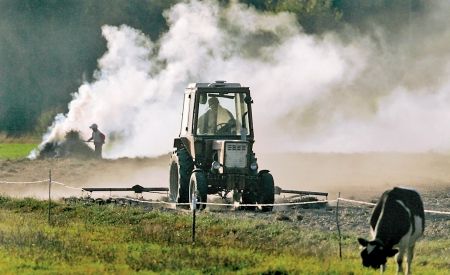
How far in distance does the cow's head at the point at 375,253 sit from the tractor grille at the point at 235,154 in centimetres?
1179

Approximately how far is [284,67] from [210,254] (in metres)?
43.9

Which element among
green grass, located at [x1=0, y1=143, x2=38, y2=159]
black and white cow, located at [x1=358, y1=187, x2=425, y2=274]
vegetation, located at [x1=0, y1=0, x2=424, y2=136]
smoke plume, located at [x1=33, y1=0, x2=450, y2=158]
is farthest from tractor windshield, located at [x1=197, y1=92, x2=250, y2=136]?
vegetation, located at [x1=0, y1=0, x2=424, y2=136]

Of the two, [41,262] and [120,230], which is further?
[120,230]

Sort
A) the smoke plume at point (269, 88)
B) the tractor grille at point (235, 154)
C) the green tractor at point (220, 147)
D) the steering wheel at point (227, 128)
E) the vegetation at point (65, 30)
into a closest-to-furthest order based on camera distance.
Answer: the tractor grille at point (235, 154) < the green tractor at point (220, 147) < the steering wheel at point (227, 128) < the smoke plume at point (269, 88) < the vegetation at point (65, 30)

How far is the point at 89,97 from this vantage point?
63812 mm

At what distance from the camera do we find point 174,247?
21078 mm

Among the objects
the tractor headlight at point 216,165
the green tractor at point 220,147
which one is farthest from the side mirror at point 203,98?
the tractor headlight at point 216,165

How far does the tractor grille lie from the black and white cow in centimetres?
1096

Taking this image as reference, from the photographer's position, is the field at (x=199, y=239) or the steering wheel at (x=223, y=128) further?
the steering wheel at (x=223, y=128)

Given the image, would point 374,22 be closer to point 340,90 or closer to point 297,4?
point 297,4

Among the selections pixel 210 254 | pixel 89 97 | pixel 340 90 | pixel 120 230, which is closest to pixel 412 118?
pixel 340 90

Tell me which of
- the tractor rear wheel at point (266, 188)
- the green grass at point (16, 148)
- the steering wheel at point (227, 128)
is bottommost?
the tractor rear wheel at point (266, 188)

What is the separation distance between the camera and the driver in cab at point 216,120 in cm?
2969

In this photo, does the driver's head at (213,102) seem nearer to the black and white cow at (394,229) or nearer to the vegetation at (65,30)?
the black and white cow at (394,229)
